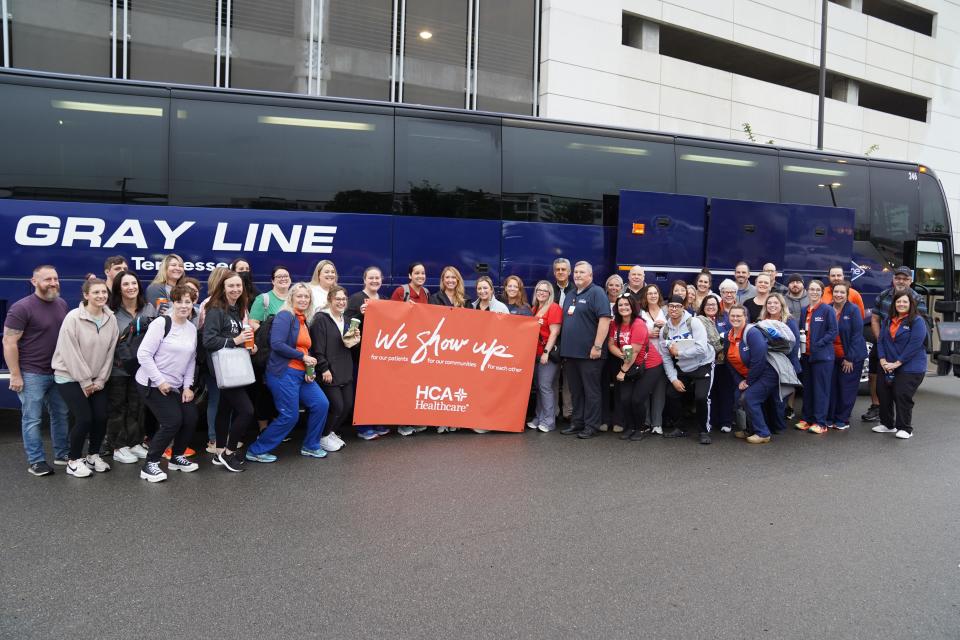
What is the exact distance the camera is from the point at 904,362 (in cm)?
781

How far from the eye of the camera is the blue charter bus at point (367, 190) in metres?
7.00

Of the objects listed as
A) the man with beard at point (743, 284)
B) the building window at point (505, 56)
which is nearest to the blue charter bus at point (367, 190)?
the man with beard at point (743, 284)

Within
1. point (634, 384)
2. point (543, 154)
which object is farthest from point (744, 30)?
point (634, 384)

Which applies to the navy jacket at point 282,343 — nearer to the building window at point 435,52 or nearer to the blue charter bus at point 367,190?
the blue charter bus at point 367,190

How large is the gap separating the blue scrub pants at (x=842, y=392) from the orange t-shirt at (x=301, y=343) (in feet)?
20.6

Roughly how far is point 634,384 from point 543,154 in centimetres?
324

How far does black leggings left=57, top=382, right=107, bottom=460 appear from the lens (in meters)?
5.57

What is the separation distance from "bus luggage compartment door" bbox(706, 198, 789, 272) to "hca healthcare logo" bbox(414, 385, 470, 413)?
170 inches

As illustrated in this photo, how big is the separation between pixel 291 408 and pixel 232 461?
0.67 metres

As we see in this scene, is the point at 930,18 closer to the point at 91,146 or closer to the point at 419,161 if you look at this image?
the point at 419,161

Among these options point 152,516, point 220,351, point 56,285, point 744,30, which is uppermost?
point 744,30

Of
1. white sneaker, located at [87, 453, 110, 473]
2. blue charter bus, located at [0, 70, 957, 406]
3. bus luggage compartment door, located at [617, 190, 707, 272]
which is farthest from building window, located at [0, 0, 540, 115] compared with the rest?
white sneaker, located at [87, 453, 110, 473]

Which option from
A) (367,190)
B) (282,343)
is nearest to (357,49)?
(367,190)

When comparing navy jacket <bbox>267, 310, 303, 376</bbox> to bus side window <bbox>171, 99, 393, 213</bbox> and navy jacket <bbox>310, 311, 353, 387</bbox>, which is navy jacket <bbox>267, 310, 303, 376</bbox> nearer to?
navy jacket <bbox>310, 311, 353, 387</bbox>
